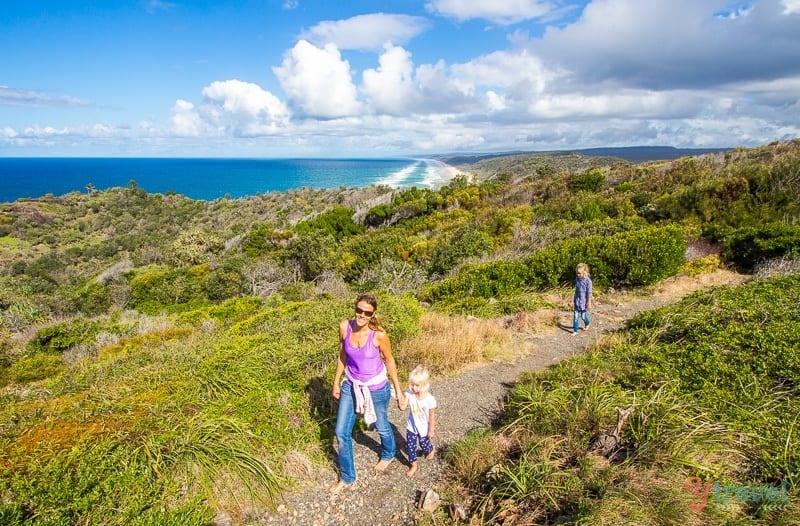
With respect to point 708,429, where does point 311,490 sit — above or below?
below

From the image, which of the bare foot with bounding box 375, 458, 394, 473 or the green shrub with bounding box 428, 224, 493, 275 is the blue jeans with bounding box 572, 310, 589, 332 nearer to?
the bare foot with bounding box 375, 458, 394, 473

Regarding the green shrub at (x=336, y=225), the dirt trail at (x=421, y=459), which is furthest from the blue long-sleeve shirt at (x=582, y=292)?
the green shrub at (x=336, y=225)

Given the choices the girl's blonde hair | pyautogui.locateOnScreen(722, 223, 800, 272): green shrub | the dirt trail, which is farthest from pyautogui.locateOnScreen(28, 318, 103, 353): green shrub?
pyautogui.locateOnScreen(722, 223, 800, 272): green shrub

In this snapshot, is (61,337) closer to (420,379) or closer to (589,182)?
(420,379)

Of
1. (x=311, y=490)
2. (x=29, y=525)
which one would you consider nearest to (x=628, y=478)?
(x=311, y=490)

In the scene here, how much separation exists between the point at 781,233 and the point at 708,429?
8883mm

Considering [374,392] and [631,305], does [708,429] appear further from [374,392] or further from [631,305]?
[631,305]

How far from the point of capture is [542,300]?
8672 mm

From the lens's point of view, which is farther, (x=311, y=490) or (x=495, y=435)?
(x=495, y=435)

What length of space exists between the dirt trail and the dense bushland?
26 centimetres

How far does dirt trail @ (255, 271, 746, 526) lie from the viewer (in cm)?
335

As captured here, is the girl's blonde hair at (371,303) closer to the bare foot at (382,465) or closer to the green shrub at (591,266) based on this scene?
the bare foot at (382,465)

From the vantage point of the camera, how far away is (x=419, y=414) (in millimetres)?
3578

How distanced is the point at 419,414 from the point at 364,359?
0.79 meters
